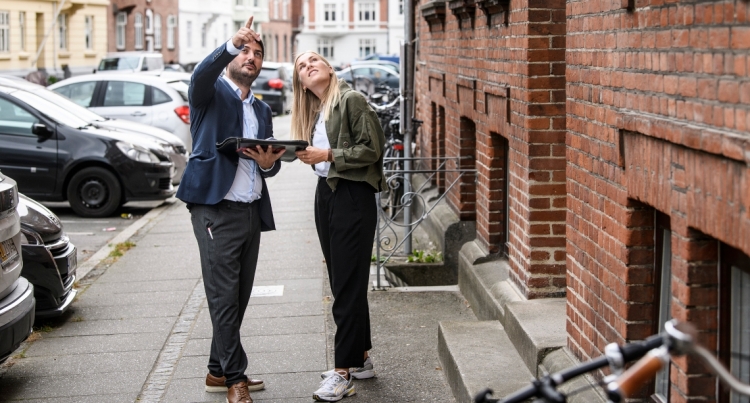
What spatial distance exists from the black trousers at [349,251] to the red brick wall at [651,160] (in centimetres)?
117

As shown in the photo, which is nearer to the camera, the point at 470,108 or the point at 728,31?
the point at 728,31

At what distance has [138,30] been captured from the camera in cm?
5347

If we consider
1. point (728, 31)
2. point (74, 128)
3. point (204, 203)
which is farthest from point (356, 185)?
point (74, 128)

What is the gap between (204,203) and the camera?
18.4ft

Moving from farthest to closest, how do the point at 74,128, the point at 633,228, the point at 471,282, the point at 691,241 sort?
1. the point at 74,128
2. the point at 471,282
3. the point at 633,228
4. the point at 691,241

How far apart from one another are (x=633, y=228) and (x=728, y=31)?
4.16 ft

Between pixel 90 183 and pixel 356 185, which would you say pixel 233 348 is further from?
pixel 90 183

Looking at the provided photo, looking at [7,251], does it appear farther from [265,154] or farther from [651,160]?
[651,160]

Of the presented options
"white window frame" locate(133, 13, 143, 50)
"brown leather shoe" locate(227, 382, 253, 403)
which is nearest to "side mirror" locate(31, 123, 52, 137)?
"brown leather shoe" locate(227, 382, 253, 403)

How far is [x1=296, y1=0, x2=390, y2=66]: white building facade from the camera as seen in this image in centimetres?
9794

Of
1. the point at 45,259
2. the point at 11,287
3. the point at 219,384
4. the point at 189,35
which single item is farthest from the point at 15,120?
the point at 189,35

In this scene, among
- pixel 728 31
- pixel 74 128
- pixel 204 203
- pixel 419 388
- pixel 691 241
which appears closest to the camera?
pixel 728 31

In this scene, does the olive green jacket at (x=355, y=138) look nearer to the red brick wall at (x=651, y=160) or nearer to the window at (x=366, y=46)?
the red brick wall at (x=651, y=160)

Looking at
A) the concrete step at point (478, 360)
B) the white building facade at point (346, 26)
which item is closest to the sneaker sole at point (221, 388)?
the concrete step at point (478, 360)
